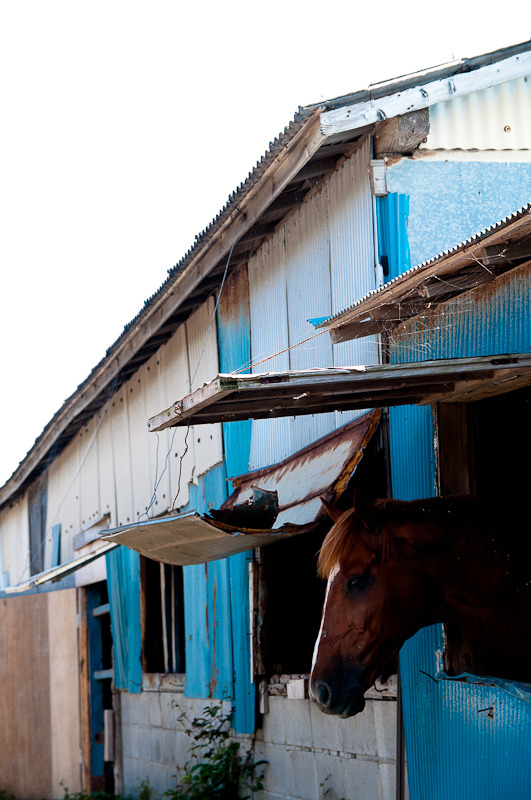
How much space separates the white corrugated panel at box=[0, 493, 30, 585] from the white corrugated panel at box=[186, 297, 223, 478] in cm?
984

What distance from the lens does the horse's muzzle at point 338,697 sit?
4.13 m

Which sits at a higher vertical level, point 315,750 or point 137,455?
point 137,455

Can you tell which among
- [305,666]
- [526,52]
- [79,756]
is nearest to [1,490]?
[79,756]

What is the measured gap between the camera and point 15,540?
66.1ft

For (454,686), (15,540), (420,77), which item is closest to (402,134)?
(420,77)

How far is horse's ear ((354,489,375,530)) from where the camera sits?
443 centimetres

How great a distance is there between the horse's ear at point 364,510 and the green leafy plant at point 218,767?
393 centimetres

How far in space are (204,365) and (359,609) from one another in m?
5.10

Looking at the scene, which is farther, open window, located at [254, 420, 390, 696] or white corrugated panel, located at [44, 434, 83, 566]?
white corrugated panel, located at [44, 434, 83, 566]

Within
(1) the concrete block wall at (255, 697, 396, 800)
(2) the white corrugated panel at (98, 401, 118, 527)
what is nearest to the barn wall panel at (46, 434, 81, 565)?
(2) the white corrugated panel at (98, 401, 118, 527)

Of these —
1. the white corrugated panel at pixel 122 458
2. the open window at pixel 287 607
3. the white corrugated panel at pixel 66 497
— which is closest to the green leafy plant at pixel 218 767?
the open window at pixel 287 607

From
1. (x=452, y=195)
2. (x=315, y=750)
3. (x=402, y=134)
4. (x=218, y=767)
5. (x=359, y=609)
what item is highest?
(x=402, y=134)

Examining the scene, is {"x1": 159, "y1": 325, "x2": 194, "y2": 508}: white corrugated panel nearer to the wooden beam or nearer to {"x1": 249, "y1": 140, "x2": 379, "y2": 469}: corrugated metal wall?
{"x1": 249, "y1": 140, "x2": 379, "y2": 469}: corrugated metal wall

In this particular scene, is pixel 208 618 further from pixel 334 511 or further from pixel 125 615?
pixel 334 511
